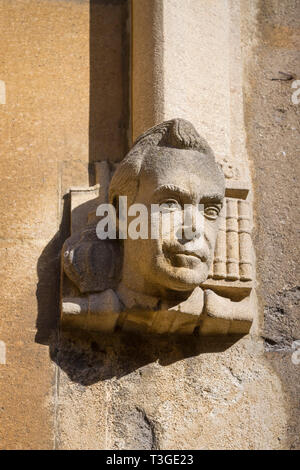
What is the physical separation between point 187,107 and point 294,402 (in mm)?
1114

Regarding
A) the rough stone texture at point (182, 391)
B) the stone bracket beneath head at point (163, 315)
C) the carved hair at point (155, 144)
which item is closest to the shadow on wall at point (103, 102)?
the stone bracket beneath head at point (163, 315)

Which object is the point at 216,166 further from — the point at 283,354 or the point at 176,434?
the point at 176,434

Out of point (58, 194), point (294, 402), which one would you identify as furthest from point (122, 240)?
point (294, 402)

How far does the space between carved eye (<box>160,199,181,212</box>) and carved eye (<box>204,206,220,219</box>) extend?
0.37 ft

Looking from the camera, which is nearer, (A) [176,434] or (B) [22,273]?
(A) [176,434]

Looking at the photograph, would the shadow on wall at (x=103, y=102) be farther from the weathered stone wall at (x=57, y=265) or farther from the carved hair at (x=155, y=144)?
the carved hair at (x=155, y=144)

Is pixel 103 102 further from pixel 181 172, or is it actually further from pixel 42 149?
→ pixel 181 172

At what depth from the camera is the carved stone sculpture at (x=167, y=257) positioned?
2.65 meters

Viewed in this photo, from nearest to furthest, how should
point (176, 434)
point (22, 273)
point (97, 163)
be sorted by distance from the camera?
point (176, 434) → point (22, 273) → point (97, 163)

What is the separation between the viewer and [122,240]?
288cm

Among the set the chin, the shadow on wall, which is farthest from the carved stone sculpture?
the shadow on wall

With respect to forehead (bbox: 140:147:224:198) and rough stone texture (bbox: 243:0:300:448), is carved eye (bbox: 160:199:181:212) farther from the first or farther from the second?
rough stone texture (bbox: 243:0:300:448)

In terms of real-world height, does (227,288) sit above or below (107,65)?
below

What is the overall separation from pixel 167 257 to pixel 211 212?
0.24m
